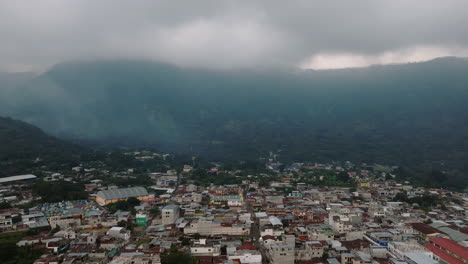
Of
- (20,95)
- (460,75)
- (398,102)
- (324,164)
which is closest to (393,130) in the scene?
(398,102)

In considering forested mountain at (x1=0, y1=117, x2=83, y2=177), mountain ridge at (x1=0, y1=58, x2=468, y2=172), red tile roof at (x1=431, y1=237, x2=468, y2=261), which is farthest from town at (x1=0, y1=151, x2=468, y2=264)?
mountain ridge at (x1=0, y1=58, x2=468, y2=172)

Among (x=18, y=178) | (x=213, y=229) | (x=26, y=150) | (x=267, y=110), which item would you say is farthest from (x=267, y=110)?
(x=213, y=229)

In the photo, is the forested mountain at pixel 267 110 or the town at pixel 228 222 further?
the forested mountain at pixel 267 110

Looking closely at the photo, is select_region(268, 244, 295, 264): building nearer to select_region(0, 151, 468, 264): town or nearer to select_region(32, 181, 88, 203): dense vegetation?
select_region(0, 151, 468, 264): town

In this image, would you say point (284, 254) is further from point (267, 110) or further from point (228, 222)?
point (267, 110)

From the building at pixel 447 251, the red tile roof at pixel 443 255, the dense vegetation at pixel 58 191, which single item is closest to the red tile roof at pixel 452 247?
the building at pixel 447 251

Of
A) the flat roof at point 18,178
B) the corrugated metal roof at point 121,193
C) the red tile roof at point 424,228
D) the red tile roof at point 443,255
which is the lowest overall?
the red tile roof at point 424,228

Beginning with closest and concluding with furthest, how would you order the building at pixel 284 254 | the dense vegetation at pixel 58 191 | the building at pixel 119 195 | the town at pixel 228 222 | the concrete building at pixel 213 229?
the building at pixel 284 254
the town at pixel 228 222
the concrete building at pixel 213 229
the dense vegetation at pixel 58 191
the building at pixel 119 195

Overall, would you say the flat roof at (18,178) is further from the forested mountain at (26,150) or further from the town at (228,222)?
the forested mountain at (26,150)
